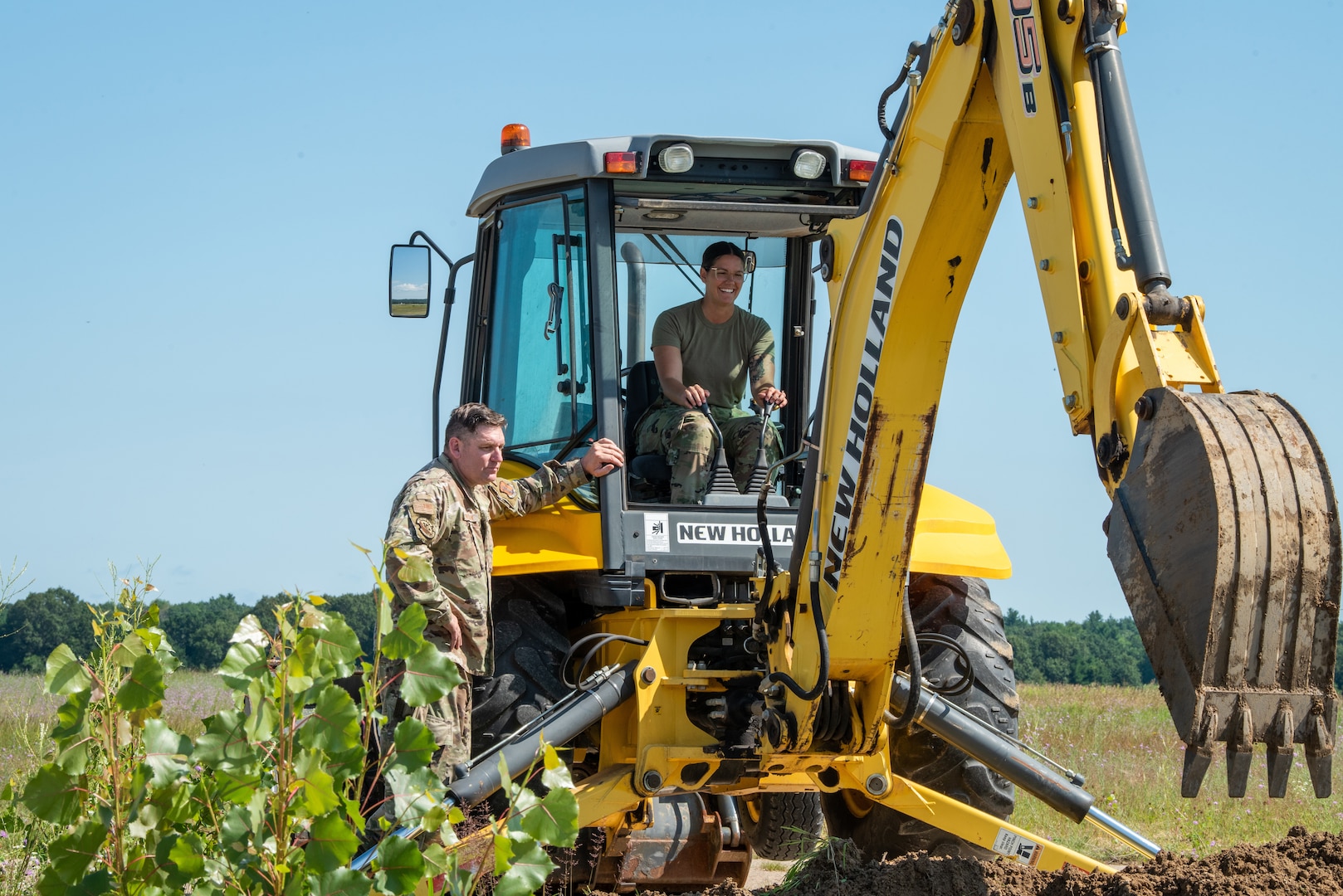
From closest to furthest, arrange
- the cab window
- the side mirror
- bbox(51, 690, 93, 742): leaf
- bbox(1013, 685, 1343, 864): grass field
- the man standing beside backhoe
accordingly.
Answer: bbox(51, 690, 93, 742): leaf → the man standing beside backhoe → the cab window → the side mirror → bbox(1013, 685, 1343, 864): grass field

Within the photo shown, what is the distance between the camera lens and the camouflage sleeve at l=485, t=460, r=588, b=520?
5523mm

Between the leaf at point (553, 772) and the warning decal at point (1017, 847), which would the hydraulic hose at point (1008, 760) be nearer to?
the warning decal at point (1017, 847)

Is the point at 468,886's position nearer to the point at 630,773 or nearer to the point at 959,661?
the point at 630,773

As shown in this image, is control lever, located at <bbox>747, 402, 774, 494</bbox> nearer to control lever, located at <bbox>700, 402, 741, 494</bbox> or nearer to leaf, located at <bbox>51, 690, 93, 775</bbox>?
control lever, located at <bbox>700, 402, 741, 494</bbox>

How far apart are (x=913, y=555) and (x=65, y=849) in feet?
11.5

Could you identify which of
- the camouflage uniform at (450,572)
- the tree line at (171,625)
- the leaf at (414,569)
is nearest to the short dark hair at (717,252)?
the camouflage uniform at (450,572)

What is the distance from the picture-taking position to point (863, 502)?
457 centimetres

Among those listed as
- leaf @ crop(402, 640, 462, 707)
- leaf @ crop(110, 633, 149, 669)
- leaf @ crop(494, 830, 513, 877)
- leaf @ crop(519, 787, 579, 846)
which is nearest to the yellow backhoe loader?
leaf @ crop(519, 787, 579, 846)

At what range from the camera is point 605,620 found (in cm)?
577

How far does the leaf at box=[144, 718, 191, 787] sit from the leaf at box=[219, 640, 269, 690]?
209 mm

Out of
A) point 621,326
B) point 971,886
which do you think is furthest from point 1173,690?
point 621,326

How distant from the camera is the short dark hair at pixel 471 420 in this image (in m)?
5.43

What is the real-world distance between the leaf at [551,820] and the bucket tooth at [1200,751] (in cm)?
123

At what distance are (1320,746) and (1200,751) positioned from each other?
268 millimetres
